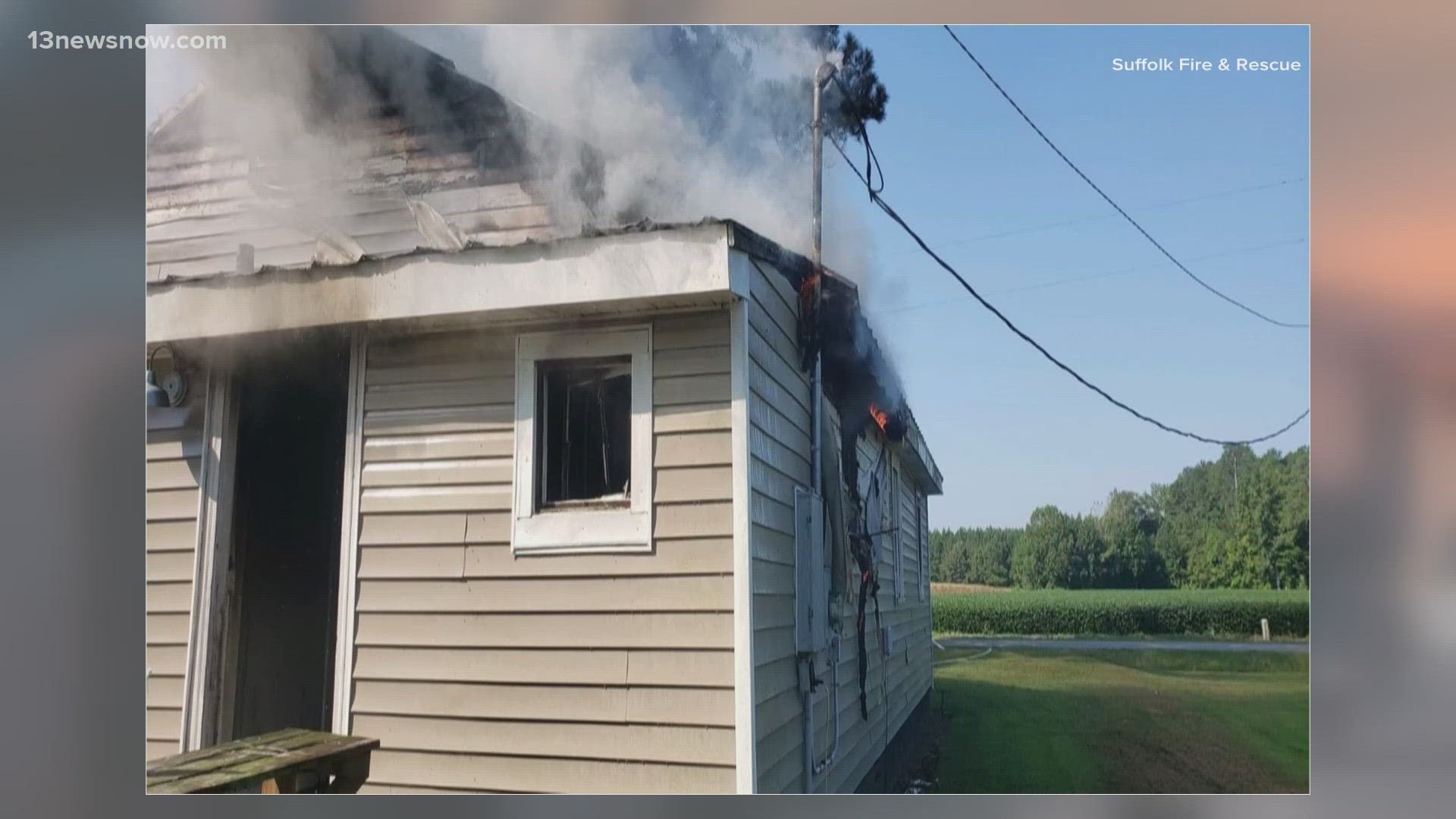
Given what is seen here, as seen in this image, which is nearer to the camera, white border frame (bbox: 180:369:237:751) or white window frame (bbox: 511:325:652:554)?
white window frame (bbox: 511:325:652:554)

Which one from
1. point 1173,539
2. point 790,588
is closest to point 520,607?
point 790,588

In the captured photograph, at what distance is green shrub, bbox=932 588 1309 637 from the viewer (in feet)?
7.86

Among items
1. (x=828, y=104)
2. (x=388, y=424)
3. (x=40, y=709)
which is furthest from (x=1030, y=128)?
(x=40, y=709)

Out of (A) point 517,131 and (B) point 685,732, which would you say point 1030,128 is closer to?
(A) point 517,131

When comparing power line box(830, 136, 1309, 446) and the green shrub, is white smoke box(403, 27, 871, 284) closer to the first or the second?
power line box(830, 136, 1309, 446)

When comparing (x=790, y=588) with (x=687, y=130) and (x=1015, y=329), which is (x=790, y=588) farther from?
(x=687, y=130)

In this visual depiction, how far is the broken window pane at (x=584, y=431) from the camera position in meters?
2.58

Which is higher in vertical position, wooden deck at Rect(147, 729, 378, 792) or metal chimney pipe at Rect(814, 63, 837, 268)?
metal chimney pipe at Rect(814, 63, 837, 268)

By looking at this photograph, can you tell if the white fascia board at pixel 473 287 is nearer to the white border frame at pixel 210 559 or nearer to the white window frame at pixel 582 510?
the white window frame at pixel 582 510

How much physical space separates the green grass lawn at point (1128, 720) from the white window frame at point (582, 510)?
2.53 feet

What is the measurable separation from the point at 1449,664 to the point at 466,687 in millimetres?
2212
